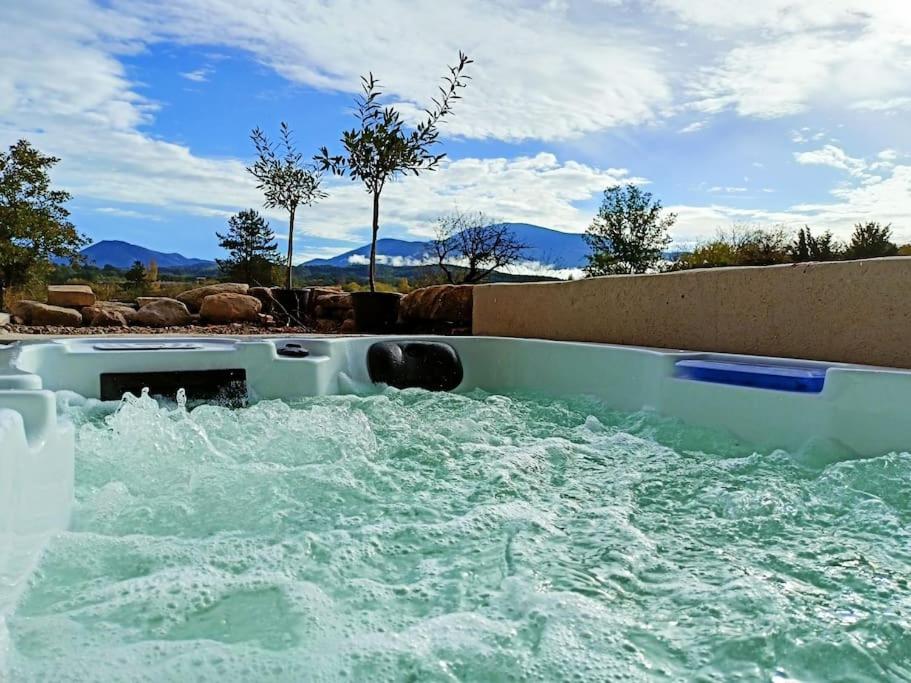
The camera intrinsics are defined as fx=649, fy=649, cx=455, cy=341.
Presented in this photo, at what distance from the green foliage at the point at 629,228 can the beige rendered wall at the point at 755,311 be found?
7.32 metres

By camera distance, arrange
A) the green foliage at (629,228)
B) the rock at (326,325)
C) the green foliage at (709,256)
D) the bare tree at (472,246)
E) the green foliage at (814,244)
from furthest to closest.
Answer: the green foliage at (629,228) < the bare tree at (472,246) < the green foliage at (709,256) < the green foliage at (814,244) < the rock at (326,325)

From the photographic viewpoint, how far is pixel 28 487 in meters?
1.14

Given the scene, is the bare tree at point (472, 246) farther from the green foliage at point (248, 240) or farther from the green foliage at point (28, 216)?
the green foliage at point (28, 216)

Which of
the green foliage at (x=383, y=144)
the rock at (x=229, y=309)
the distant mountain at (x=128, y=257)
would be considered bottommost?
the rock at (x=229, y=309)

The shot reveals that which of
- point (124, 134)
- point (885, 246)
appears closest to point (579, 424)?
point (885, 246)

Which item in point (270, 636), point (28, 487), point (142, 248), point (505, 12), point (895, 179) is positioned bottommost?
point (270, 636)

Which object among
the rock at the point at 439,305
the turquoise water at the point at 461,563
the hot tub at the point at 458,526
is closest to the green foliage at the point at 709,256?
the rock at the point at 439,305

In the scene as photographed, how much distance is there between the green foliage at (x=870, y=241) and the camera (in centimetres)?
613

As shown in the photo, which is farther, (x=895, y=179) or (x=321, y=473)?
(x=895, y=179)

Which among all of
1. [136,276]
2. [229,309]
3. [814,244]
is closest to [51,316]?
[229,309]

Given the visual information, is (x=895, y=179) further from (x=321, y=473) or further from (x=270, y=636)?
(x=270, y=636)

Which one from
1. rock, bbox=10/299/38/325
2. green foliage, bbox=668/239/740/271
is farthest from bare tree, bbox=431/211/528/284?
rock, bbox=10/299/38/325

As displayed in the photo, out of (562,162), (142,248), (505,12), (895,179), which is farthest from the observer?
(142,248)

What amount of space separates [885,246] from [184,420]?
6536 mm
